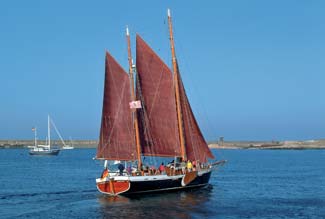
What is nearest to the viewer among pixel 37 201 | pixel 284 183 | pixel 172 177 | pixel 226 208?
pixel 226 208

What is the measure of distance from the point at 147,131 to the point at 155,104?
3090 millimetres

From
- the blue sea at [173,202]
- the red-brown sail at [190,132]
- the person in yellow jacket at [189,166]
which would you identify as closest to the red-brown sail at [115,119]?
the blue sea at [173,202]

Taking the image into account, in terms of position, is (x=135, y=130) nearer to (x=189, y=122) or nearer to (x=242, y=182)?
(x=189, y=122)

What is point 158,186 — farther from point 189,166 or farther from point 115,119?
point 115,119

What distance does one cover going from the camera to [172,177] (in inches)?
2283

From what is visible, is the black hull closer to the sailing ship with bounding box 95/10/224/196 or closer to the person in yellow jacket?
the sailing ship with bounding box 95/10/224/196

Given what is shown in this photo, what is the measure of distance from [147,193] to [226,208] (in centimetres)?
1003

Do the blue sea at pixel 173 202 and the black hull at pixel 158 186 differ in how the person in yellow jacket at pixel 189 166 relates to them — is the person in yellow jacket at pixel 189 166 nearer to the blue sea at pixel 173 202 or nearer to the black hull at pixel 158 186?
the black hull at pixel 158 186

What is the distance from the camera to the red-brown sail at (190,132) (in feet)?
204

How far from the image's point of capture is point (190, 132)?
62.3 metres

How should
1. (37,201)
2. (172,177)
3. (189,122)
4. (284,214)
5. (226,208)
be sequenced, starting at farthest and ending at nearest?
(189,122) → (172,177) → (37,201) → (226,208) → (284,214)

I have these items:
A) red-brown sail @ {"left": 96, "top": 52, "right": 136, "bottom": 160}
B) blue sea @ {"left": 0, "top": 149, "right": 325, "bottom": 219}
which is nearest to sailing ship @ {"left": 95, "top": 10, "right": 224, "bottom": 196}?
red-brown sail @ {"left": 96, "top": 52, "right": 136, "bottom": 160}

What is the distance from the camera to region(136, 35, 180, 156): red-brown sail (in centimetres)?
5969

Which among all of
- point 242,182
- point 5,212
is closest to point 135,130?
point 5,212
